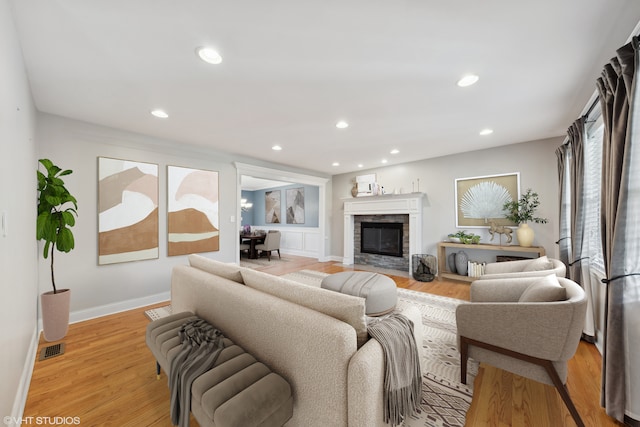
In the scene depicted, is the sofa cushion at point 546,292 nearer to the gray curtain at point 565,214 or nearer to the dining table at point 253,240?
the gray curtain at point 565,214

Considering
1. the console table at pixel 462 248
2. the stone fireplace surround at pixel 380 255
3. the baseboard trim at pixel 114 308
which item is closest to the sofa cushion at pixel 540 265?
the console table at pixel 462 248

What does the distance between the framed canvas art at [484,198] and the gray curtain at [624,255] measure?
2.89 metres

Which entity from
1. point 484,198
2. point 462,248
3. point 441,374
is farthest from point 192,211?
point 484,198

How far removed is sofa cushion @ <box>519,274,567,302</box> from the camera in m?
1.62

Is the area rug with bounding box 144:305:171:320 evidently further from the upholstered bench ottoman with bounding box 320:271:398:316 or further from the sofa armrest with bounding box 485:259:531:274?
the sofa armrest with bounding box 485:259:531:274

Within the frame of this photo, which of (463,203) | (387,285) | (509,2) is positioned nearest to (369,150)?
(463,203)

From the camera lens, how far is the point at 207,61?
6.02 feet

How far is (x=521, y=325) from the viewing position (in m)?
1.58

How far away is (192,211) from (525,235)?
533 cm

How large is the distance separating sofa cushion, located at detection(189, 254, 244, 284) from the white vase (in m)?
4.27

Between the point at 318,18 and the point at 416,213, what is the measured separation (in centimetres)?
427

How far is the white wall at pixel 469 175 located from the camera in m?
3.81

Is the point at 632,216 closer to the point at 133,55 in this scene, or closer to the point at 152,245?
the point at 133,55

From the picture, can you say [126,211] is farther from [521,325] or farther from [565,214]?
[565,214]
